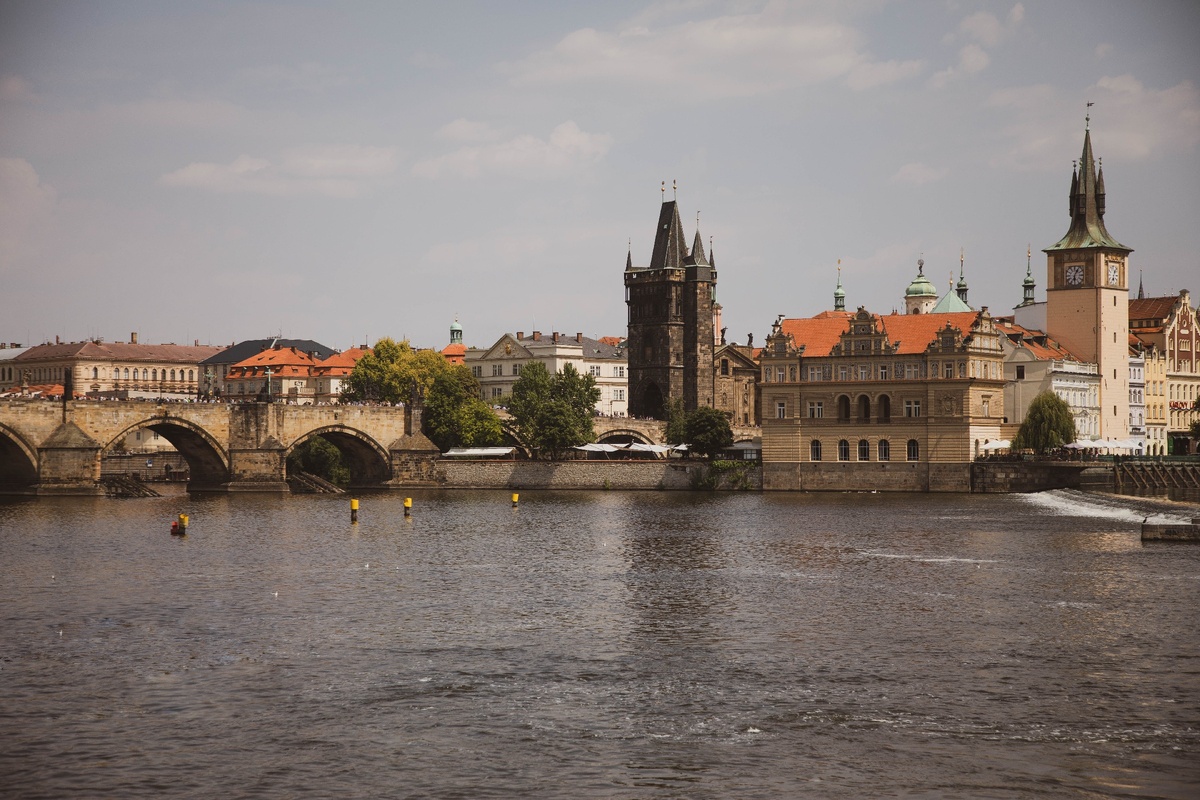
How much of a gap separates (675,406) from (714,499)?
4215 centimetres

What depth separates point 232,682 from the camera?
28453 millimetres

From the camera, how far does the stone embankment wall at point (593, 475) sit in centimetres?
10381

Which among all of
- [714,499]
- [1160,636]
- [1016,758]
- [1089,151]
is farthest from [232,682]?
[1089,151]

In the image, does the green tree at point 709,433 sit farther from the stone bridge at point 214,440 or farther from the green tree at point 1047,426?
the green tree at point 1047,426

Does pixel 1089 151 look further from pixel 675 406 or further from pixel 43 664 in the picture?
pixel 43 664

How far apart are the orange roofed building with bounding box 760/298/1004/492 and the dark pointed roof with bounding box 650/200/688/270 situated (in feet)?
146

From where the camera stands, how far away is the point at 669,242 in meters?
149

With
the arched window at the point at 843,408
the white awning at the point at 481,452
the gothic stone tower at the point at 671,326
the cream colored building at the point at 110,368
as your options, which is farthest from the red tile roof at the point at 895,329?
the cream colored building at the point at 110,368

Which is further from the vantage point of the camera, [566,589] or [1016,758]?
[566,589]

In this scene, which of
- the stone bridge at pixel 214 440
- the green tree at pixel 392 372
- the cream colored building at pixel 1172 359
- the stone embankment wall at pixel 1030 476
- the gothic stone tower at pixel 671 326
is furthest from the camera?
the gothic stone tower at pixel 671 326

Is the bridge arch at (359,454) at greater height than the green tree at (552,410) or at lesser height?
lesser

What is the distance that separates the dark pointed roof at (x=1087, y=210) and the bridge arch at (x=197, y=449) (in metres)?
62.3

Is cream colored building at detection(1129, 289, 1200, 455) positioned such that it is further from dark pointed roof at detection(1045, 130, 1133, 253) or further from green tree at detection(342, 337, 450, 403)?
green tree at detection(342, 337, 450, 403)

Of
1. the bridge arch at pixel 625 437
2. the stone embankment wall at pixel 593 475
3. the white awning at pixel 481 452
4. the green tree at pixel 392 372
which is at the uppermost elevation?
the green tree at pixel 392 372
